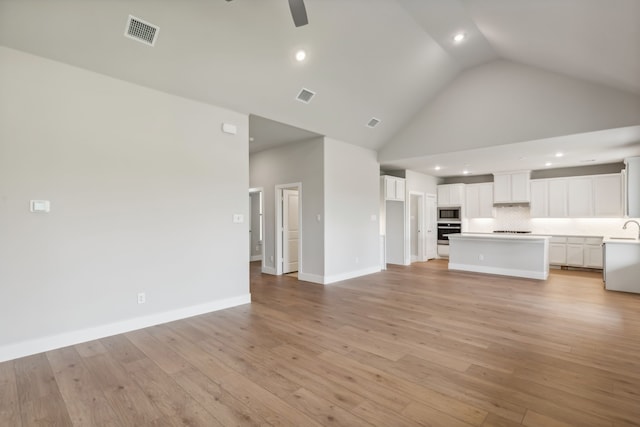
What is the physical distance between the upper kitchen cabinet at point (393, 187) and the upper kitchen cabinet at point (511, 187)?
2.92 meters

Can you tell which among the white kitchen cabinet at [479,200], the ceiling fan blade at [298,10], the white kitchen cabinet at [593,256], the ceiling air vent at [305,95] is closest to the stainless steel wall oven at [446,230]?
the white kitchen cabinet at [479,200]

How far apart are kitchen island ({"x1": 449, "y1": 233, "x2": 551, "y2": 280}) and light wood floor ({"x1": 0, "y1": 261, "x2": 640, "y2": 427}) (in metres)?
2.16

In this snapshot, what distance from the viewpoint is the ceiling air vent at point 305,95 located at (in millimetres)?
4820

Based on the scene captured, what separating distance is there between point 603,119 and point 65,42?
7.13 meters

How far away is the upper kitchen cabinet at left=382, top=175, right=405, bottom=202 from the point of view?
7879 millimetres

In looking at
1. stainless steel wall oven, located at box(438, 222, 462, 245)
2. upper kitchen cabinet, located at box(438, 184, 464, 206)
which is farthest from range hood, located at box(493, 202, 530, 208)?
stainless steel wall oven, located at box(438, 222, 462, 245)

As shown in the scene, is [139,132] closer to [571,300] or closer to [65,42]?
[65,42]

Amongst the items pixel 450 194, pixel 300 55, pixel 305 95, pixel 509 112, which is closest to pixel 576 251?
pixel 450 194

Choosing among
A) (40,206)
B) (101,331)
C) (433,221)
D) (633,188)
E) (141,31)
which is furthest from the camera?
(433,221)

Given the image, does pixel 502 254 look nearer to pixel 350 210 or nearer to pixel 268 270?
pixel 350 210

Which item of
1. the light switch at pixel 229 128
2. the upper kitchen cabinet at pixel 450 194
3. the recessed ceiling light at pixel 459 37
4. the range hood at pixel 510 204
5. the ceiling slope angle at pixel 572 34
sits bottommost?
the range hood at pixel 510 204

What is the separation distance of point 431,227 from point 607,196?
13.9 feet

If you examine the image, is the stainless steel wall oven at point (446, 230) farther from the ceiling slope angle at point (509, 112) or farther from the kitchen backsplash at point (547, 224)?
the ceiling slope angle at point (509, 112)

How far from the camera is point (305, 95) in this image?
4.90 metres
